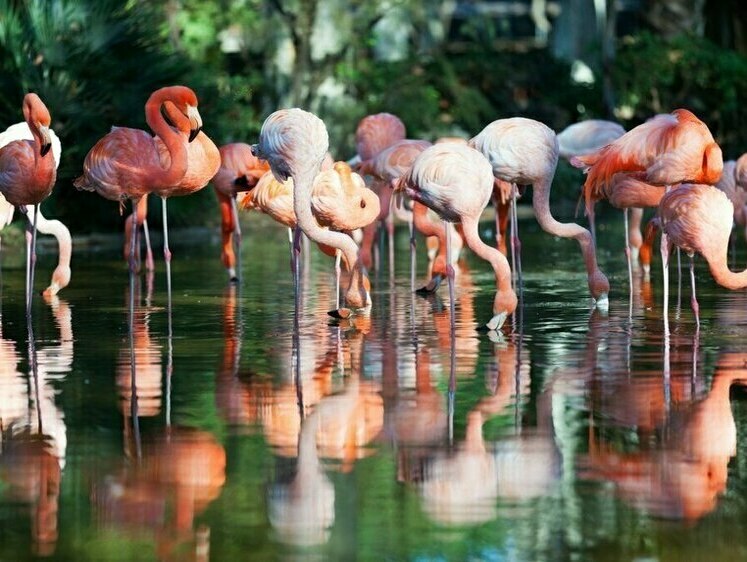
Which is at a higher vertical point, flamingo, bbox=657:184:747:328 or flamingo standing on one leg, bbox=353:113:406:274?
flamingo standing on one leg, bbox=353:113:406:274

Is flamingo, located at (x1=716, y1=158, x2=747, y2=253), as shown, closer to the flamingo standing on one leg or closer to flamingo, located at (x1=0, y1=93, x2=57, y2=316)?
the flamingo standing on one leg

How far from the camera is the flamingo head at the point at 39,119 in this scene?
990 centimetres

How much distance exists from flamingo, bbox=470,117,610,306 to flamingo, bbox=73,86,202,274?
6.17ft

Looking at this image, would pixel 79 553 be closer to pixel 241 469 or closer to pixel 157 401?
pixel 241 469

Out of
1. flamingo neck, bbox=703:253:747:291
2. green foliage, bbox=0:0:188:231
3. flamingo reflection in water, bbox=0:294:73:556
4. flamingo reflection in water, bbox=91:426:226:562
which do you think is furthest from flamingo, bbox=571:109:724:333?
green foliage, bbox=0:0:188:231

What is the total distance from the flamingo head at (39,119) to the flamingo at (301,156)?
1.28m

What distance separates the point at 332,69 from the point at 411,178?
1459cm

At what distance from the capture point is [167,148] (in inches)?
406

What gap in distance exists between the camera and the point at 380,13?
23.8 metres

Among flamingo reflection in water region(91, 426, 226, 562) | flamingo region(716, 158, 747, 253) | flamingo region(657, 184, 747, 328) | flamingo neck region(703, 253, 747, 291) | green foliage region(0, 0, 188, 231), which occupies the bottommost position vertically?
flamingo reflection in water region(91, 426, 226, 562)

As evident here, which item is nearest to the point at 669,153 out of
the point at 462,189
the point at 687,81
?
the point at 462,189

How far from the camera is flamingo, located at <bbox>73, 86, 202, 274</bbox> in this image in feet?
33.4

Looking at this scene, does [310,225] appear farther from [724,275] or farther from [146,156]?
[724,275]

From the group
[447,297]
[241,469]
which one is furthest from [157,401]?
[447,297]
